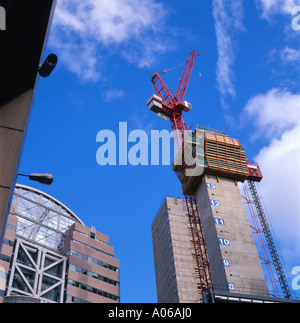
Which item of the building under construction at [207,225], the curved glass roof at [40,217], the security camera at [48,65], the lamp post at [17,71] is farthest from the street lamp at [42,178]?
the curved glass roof at [40,217]

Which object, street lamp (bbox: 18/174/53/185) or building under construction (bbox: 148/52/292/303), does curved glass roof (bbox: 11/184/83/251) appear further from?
street lamp (bbox: 18/174/53/185)

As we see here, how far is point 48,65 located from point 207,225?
9206 cm

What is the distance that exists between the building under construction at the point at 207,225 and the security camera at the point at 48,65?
5731cm

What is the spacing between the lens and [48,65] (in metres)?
13.2

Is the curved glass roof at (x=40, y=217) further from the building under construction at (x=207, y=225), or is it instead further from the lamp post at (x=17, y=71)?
the lamp post at (x=17, y=71)

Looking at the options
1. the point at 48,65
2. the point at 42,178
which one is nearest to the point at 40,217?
the point at 42,178

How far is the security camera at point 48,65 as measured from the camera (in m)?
13.1

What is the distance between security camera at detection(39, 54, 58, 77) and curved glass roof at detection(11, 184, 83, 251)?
360 feet

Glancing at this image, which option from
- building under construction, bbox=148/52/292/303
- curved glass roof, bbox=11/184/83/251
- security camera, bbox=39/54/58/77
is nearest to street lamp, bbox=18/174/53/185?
security camera, bbox=39/54/58/77

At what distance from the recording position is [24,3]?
11.2 metres

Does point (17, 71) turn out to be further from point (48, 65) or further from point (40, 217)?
point (40, 217)

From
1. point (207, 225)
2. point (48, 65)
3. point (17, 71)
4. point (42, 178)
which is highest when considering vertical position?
point (207, 225)
